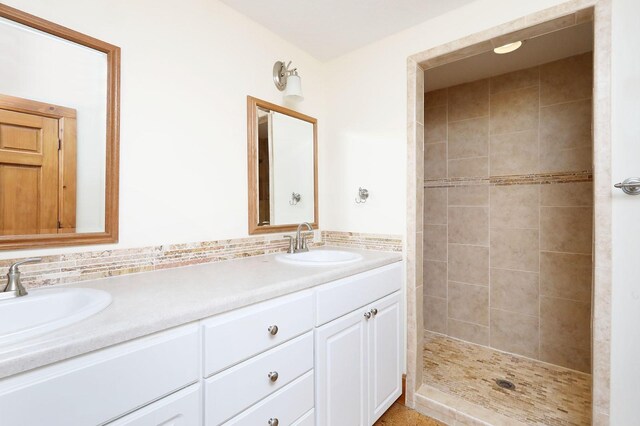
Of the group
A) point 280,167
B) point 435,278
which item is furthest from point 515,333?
point 280,167

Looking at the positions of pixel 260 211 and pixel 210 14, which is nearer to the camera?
pixel 210 14

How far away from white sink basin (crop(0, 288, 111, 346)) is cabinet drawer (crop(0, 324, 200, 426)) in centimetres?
16

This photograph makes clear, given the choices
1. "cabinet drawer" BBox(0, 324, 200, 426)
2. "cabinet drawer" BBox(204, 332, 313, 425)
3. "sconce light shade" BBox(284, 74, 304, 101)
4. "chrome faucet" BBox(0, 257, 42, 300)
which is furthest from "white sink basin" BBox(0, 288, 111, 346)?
"sconce light shade" BBox(284, 74, 304, 101)

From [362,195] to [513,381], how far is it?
5.35ft

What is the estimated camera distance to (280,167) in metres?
1.94

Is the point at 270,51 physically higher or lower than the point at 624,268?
higher

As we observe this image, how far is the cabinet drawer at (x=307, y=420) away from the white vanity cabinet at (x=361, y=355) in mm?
26

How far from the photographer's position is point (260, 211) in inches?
70.7

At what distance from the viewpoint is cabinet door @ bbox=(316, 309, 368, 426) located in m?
1.27

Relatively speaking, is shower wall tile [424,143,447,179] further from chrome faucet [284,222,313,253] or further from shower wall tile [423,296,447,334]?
chrome faucet [284,222,313,253]

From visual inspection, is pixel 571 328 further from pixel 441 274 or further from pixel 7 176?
pixel 7 176

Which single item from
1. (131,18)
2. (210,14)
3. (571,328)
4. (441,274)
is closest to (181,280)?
(131,18)

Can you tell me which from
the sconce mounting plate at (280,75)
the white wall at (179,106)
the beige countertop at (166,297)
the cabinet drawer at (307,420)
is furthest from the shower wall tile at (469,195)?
the cabinet drawer at (307,420)

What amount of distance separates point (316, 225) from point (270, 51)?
119cm
